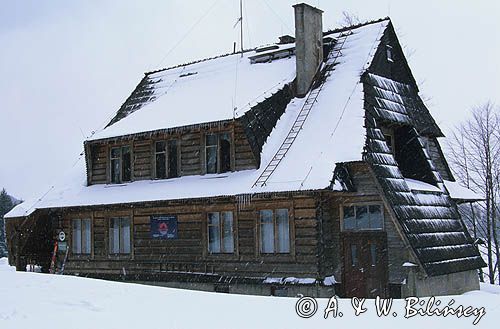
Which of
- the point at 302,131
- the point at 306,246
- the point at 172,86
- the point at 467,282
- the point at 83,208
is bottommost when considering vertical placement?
the point at 467,282

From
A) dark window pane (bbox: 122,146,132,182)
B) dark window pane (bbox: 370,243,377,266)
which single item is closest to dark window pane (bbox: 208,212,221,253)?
dark window pane (bbox: 122,146,132,182)

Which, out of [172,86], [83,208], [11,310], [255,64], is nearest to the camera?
[11,310]

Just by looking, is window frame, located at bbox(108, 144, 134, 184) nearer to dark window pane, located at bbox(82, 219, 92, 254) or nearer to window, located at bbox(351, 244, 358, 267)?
dark window pane, located at bbox(82, 219, 92, 254)

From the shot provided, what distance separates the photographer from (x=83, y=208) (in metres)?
24.8

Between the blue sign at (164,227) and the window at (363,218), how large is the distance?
20.7ft

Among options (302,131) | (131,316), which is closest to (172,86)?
(302,131)

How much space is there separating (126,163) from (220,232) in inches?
232

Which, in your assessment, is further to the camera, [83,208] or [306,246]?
[83,208]

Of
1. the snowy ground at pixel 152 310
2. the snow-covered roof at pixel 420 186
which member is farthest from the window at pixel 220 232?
the snowy ground at pixel 152 310

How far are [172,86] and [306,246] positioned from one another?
469 inches

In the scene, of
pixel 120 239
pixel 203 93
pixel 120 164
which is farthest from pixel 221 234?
pixel 203 93

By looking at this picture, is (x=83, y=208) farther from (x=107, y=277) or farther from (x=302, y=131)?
(x=302, y=131)

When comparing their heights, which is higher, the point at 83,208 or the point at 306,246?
the point at 83,208

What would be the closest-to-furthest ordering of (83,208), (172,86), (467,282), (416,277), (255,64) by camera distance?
(416,277) → (467,282) → (83,208) → (255,64) → (172,86)
